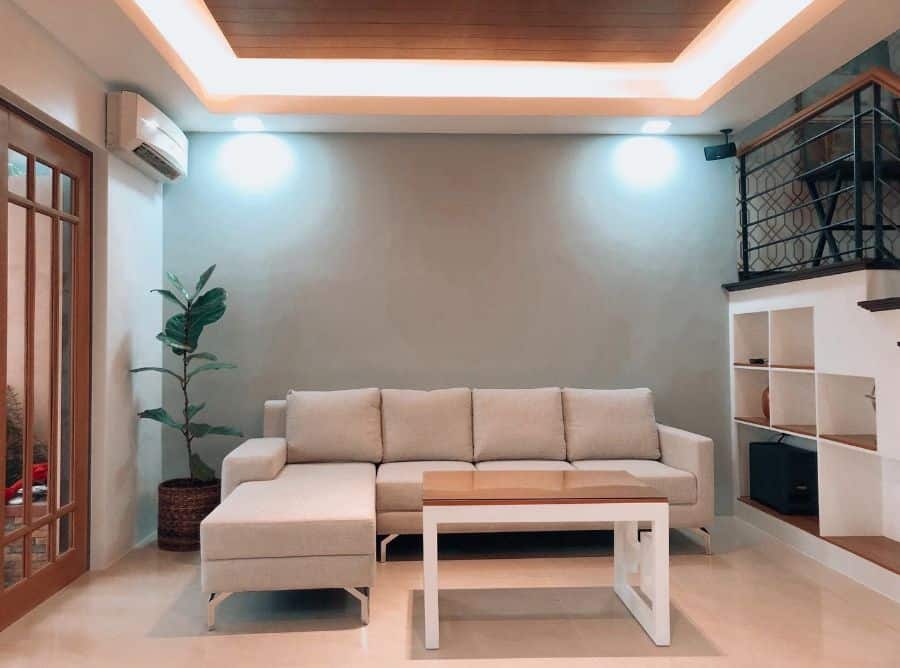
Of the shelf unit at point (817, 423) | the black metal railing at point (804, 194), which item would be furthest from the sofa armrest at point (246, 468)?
the black metal railing at point (804, 194)

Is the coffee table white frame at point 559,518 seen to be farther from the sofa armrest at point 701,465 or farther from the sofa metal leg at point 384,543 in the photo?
the sofa armrest at point 701,465

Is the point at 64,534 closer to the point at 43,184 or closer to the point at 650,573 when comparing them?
the point at 43,184

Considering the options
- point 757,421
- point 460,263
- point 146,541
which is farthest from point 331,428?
point 757,421

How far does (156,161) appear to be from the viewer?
4.44 m

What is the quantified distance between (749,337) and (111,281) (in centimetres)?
423

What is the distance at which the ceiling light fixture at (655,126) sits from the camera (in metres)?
4.93

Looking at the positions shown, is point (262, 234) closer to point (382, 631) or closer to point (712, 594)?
point (382, 631)

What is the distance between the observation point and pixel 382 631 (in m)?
3.16

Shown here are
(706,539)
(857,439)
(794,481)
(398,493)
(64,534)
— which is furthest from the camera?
(794,481)

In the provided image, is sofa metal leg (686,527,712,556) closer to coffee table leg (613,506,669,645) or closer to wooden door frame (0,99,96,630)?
coffee table leg (613,506,669,645)

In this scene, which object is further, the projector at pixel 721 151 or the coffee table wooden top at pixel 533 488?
the projector at pixel 721 151

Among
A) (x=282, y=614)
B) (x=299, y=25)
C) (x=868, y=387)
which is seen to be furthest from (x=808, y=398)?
(x=299, y=25)

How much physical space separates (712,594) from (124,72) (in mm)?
4113

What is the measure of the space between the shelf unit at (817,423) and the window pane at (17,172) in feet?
13.8
